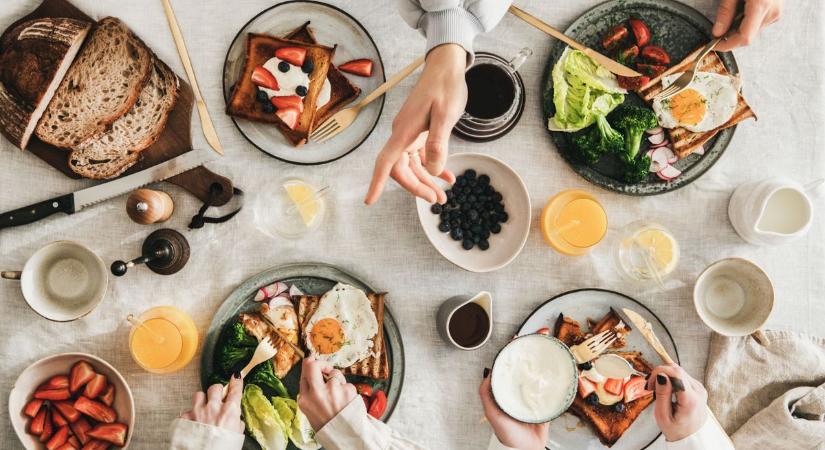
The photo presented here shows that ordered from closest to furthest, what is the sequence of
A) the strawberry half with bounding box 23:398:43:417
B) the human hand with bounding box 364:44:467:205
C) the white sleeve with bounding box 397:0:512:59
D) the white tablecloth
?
the human hand with bounding box 364:44:467:205 < the white sleeve with bounding box 397:0:512:59 < the strawberry half with bounding box 23:398:43:417 < the white tablecloth

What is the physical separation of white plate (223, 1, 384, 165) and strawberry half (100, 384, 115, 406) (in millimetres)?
843

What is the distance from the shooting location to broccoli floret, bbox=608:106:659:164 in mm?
1807

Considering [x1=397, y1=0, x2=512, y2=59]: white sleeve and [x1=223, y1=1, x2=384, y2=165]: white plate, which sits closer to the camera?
[x1=397, y1=0, x2=512, y2=59]: white sleeve

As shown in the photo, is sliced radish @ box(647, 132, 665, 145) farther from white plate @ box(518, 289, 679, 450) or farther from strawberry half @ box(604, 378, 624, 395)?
strawberry half @ box(604, 378, 624, 395)

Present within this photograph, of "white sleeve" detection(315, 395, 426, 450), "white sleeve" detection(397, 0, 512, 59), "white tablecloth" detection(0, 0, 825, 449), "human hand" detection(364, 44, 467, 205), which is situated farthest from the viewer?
"white tablecloth" detection(0, 0, 825, 449)

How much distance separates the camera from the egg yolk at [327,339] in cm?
181

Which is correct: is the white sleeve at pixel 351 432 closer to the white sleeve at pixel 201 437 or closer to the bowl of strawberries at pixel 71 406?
the white sleeve at pixel 201 437

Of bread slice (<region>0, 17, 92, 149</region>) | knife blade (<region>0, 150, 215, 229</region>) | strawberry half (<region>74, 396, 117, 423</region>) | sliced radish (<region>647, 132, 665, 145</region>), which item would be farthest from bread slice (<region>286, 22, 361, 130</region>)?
strawberry half (<region>74, 396, 117, 423</region>)

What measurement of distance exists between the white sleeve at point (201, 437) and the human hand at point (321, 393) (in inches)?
8.3

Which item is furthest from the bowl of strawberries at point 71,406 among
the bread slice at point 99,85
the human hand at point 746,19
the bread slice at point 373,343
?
the human hand at point 746,19

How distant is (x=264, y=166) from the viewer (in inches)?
74.1

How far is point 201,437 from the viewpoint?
170 cm

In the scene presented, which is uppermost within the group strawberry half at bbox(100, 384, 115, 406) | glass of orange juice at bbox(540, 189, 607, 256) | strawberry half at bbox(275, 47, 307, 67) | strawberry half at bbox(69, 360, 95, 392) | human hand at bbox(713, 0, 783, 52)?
human hand at bbox(713, 0, 783, 52)

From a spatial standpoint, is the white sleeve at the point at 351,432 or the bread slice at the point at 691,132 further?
the bread slice at the point at 691,132
